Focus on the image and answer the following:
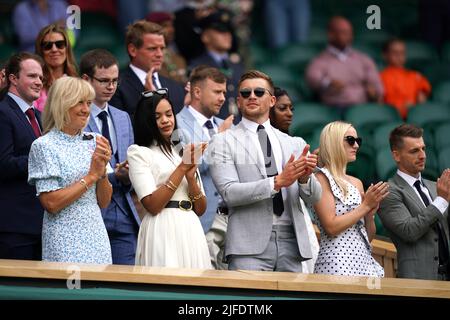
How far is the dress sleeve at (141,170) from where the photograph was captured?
7.63 metres

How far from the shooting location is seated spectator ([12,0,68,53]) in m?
12.4

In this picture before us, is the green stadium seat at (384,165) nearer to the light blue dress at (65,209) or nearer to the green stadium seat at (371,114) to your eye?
the green stadium seat at (371,114)

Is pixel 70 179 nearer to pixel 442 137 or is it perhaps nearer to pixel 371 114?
pixel 442 137

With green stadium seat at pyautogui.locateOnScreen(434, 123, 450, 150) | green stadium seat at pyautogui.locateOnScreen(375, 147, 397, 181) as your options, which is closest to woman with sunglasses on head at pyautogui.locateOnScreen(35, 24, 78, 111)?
green stadium seat at pyautogui.locateOnScreen(375, 147, 397, 181)

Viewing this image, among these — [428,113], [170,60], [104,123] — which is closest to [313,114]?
[428,113]

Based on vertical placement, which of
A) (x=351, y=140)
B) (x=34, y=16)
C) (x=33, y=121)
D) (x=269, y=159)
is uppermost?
(x=34, y=16)

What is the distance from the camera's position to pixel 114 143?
8352 millimetres

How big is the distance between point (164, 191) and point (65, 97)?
73cm

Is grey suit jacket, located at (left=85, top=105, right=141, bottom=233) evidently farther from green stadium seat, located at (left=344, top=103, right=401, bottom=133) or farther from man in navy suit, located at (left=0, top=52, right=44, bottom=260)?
green stadium seat, located at (left=344, top=103, right=401, bottom=133)
